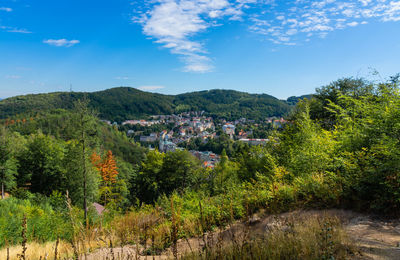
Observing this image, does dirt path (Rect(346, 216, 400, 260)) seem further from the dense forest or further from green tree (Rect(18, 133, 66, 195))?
green tree (Rect(18, 133, 66, 195))

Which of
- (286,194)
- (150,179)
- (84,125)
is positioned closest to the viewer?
(286,194)

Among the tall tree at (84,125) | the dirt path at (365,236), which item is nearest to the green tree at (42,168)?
the tall tree at (84,125)

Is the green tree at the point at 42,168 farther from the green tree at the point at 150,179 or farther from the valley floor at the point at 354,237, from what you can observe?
the valley floor at the point at 354,237

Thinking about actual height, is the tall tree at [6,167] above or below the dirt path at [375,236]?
below

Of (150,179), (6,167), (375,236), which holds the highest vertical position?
(375,236)

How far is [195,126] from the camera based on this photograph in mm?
156750

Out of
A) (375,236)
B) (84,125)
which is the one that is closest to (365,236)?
(375,236)

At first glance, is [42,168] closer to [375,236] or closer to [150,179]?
[150,179]

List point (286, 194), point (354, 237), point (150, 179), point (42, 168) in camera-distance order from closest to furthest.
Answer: point (354, 237)
point (286, 194)
point (42, 168)
point (150, 179)

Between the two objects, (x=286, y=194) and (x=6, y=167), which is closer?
(x=286, y=194)

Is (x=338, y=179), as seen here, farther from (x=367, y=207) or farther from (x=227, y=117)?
(x=227, y=117)

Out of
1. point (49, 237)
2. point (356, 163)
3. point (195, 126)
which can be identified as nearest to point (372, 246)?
point (356, 163)

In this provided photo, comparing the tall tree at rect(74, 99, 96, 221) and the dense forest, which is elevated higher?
the tall tree at rect(74, 99, 96, 221)

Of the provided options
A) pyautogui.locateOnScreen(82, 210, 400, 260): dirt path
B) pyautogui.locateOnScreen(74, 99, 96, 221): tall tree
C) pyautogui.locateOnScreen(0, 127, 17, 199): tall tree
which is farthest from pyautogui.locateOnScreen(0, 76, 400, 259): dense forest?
pyautogui.locateOnScreen(0, 127, 17, 199): tall tree
